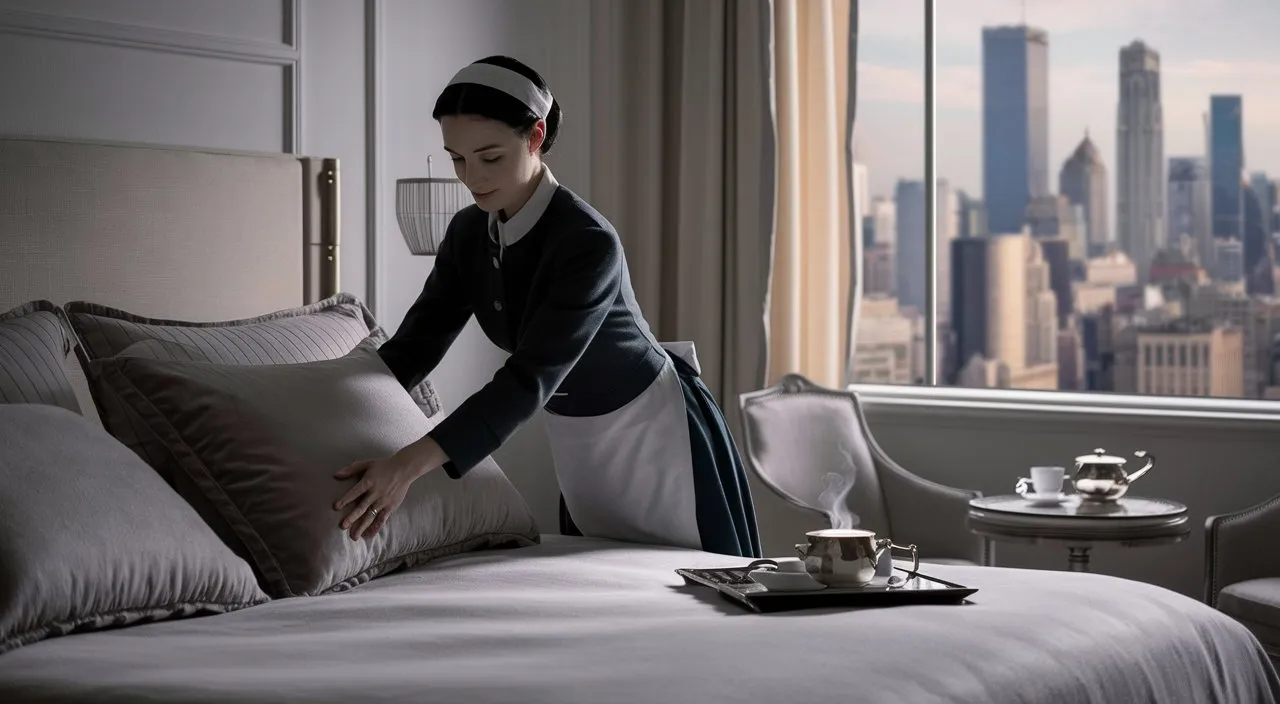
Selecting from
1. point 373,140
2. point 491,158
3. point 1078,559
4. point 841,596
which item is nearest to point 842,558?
point 841,596

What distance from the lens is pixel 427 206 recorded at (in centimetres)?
374

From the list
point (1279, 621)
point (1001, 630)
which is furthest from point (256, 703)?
point (1279, 621)

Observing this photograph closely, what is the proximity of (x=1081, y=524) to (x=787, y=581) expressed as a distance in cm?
171

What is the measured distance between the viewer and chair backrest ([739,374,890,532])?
4086 mm

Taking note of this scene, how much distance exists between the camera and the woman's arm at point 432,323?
2557mm

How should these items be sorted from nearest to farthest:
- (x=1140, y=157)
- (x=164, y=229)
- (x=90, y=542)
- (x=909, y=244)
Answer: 1. (x=90, y=542)
2. (x=164, y=229)
3. (x=1140, y=157)
4. (x=909, y=244)

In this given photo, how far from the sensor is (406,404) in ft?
7.89

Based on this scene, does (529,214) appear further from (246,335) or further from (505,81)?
(246,335)

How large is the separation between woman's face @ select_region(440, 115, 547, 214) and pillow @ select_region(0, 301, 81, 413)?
0.71 meters

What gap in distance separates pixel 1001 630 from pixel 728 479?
0.98 m

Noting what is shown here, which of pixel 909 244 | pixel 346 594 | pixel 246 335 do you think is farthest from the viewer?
pixel 909 244

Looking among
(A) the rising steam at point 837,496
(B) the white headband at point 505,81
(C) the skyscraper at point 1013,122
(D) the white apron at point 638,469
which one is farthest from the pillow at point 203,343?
(C) the skyscraper at point 1013,122

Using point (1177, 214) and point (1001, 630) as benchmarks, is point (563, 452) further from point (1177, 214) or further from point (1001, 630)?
point (1177, 214)

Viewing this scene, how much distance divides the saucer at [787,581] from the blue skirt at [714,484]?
58 centimetres
